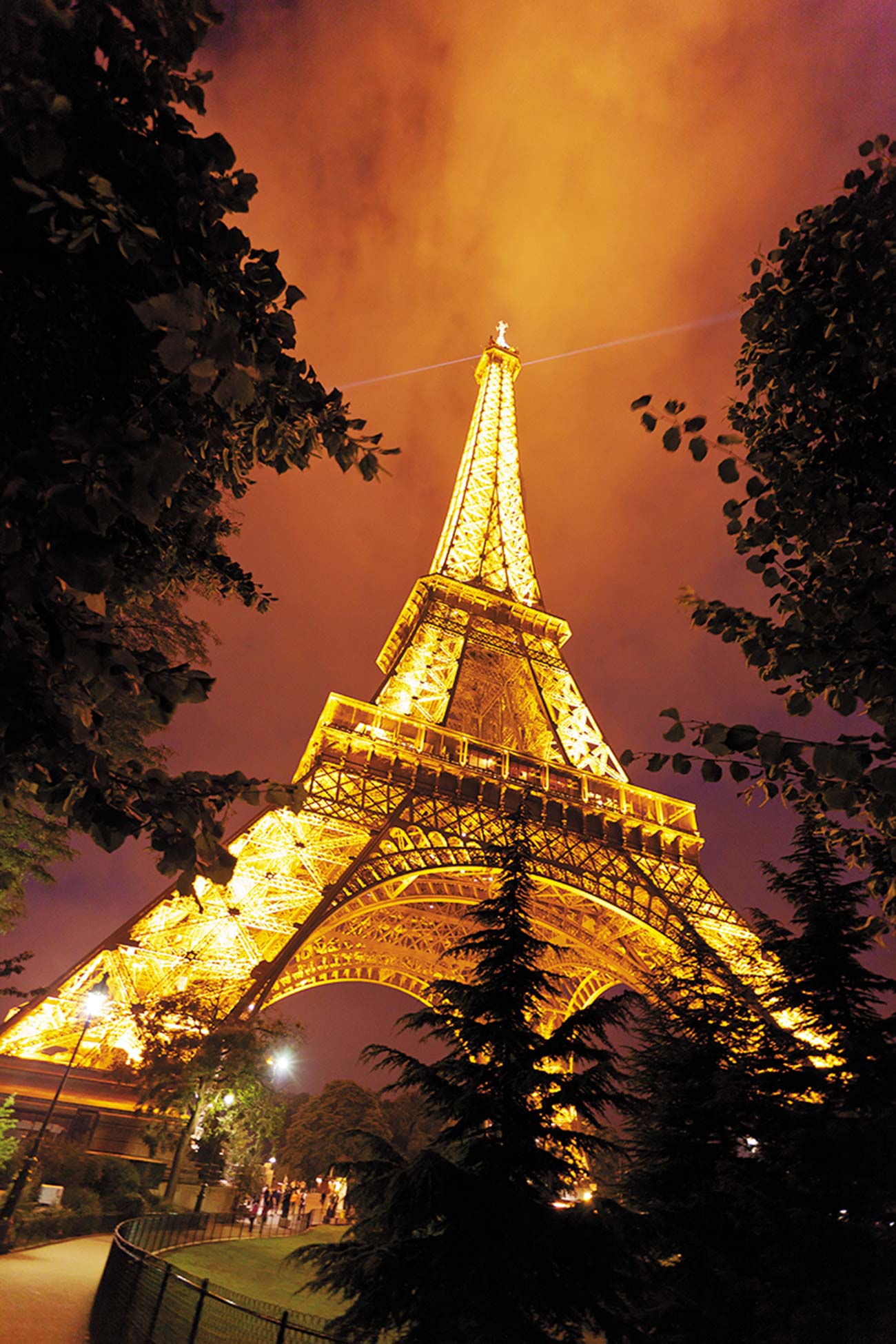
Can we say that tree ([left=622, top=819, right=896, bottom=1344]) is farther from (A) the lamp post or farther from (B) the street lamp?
(B) the street lamp

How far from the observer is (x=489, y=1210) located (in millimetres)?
6922

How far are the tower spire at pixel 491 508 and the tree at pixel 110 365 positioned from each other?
1460 inches

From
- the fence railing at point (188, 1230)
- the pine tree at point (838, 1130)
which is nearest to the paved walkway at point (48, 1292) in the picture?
the fence railing at point (188, 1230)

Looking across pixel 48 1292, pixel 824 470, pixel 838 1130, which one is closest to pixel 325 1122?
pixel 48 1292

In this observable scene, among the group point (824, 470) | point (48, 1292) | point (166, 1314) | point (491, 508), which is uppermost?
point (491, 508)

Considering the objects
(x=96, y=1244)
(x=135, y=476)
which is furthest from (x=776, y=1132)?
(x=96, y=1244)

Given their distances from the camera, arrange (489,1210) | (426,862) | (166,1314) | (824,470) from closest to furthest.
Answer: (824,470) → (489,1210) → (166,1314) → (426,862)

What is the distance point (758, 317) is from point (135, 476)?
5.26 meters

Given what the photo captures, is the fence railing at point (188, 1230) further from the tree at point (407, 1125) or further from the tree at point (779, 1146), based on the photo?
the tree at point (407, 1125)

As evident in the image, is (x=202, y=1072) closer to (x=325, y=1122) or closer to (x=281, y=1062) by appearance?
(x=281, y=1062)

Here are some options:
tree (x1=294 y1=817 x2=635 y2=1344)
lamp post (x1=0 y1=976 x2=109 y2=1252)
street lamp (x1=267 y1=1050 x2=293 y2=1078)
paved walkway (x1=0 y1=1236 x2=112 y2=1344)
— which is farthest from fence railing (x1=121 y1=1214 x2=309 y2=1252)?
tree (x1=294 y1=817 x2=635 y2=1344)

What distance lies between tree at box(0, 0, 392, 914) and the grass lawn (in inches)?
482

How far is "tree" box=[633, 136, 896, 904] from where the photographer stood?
449 cm

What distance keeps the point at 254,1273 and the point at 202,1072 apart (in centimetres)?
492
